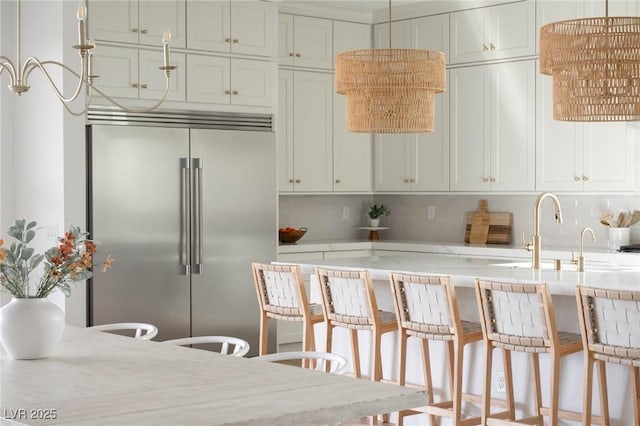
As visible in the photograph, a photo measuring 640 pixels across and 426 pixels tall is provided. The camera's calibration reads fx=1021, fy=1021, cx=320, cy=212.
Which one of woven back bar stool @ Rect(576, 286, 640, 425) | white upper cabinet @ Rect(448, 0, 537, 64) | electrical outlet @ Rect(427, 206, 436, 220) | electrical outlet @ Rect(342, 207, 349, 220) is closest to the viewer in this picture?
woven back bar stool @ Rect(576, 286, 640, 425)

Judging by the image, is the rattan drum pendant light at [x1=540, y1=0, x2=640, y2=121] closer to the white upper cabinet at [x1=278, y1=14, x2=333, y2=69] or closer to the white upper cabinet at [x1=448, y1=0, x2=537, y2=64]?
the white upper cabinet at [x1=448, y1=0, x2=537, y2=64]

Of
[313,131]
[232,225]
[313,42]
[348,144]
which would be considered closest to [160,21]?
[232,225]

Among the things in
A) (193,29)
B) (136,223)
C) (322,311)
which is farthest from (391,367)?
(193,29)

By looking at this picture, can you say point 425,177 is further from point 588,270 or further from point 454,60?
point 588,270

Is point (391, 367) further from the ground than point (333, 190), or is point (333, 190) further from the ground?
point (333, 190)

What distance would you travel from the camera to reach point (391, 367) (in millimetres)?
5488

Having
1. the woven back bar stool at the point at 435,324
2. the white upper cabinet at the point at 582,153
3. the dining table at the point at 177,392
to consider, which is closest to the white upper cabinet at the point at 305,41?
the white upper cabinet at the point at 582,153

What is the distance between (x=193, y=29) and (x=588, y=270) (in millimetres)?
3162

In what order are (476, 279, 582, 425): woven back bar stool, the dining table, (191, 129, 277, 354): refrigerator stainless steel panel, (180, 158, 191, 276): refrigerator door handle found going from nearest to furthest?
the dining table → (476, 279, 582, 425): woven back bar stool → (180, 158, 191, 276): refrigerator door handle → (191, 129, 277, 354): refrigerator stainless steel panel

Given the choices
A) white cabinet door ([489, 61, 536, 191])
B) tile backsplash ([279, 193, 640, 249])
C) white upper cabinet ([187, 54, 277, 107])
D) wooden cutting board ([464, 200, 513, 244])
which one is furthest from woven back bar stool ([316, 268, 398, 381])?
wooden cutting board ([464, 200, 513, 244])

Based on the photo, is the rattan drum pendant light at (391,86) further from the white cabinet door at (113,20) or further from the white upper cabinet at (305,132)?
the white upper cabinet at (305,132)

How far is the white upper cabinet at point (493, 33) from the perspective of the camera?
744 cm

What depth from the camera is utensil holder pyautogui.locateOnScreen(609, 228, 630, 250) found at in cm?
708

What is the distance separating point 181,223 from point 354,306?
6.43 feet
